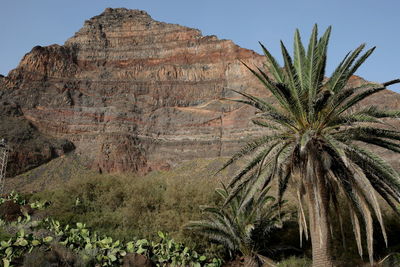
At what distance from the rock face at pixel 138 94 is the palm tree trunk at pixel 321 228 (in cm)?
5299

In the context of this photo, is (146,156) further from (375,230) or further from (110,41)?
(375,230)

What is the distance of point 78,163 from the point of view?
65000 mm

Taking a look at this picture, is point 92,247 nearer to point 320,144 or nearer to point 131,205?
point 131,205

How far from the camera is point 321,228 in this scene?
1097 centimetres

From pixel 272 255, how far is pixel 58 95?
68.8 meters

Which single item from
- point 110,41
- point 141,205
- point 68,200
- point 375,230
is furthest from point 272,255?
point 110,41

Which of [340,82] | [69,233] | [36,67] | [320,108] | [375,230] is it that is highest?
[36,67]

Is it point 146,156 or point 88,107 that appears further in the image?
point 88,107

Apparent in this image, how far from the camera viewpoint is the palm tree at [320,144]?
34.8 feet

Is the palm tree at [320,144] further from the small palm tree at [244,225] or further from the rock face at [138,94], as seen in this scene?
the rock face at [138,94]

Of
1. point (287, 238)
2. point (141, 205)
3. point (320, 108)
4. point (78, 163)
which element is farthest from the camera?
point (78, 163)

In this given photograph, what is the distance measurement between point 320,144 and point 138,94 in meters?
71.0

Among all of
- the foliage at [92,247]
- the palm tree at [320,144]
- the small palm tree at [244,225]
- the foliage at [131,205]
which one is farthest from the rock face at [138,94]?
the palm tree at [320,144]

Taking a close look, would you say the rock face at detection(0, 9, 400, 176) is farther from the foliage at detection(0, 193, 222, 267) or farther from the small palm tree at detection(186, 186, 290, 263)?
the foliage at detection(0, 193, 222, 267)
